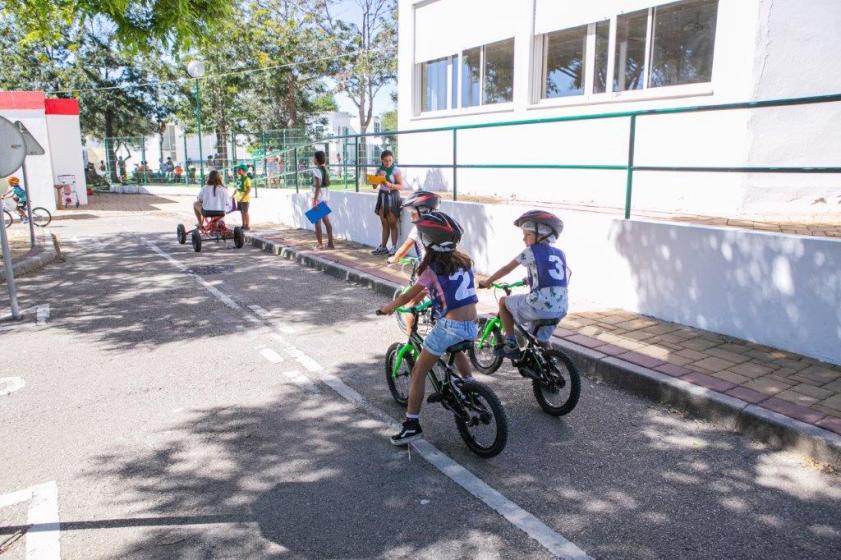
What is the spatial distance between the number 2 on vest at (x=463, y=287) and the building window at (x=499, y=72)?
35.7 feet

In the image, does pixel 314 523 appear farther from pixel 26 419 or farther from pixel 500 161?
pixel 500 161

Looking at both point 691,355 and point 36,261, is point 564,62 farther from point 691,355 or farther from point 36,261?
point 36,261

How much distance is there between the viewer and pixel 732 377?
4.79 meters

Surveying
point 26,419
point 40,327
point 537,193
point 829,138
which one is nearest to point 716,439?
point 26,419

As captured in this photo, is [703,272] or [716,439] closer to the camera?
[716,439]

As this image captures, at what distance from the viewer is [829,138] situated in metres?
8.69

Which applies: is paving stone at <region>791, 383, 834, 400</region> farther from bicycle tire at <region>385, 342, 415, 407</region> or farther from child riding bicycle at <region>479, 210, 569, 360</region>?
bicycle tire at <region>385, 342, 415, 407</region>

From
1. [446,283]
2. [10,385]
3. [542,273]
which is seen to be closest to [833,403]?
[542,273]

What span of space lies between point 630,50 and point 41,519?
450 inches

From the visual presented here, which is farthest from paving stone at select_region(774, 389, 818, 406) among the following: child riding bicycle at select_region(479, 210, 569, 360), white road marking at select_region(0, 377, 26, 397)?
white road marking at select_region(0, 377, 26, 397)

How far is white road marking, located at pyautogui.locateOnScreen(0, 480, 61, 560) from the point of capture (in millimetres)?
3047

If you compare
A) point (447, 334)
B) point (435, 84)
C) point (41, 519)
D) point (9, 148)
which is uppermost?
point (435, 84)

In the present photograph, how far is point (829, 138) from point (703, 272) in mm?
4662

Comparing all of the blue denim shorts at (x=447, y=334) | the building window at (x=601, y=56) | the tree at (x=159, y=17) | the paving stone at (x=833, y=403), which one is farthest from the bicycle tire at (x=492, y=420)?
the building window at (x=601, y=56)
